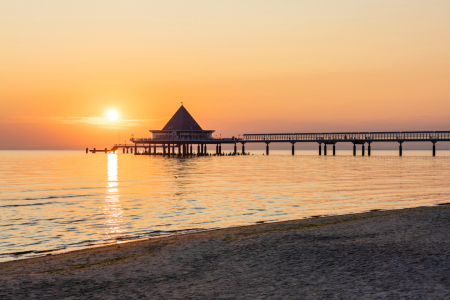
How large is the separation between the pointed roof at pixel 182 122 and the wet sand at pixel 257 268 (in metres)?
111

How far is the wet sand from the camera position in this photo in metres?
7.61

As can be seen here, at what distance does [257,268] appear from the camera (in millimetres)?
9133

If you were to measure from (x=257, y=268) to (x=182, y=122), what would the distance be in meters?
116

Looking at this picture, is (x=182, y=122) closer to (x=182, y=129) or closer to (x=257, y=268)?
(x=182, y=129)

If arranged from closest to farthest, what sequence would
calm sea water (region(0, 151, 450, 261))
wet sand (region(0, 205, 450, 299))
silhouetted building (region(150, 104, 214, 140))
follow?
1. wet sand (region(0, 205, 450, 299))
2. calm sea water (region(0, 151, 450, 261))
3. silhouetted building (region(150, 104, 214, 140))

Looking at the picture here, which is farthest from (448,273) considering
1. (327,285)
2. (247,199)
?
(247,199)

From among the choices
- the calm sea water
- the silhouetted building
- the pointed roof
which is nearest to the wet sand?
the calm sea water

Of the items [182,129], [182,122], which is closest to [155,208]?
→ [182,129]

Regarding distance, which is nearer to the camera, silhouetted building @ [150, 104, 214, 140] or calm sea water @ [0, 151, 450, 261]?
calm sea water @ [0, 151, 450, 261]

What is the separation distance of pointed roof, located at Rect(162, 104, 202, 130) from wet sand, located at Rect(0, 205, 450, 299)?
11116 centimetres

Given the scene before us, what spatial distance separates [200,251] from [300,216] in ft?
31.3

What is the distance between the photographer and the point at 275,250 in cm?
1084

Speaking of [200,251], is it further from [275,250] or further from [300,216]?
[300,216]

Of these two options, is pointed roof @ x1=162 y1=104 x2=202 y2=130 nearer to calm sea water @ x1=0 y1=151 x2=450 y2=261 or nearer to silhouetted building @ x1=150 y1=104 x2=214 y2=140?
silhouetted building @ x1=150 y1=104 x2=214 y2=140
